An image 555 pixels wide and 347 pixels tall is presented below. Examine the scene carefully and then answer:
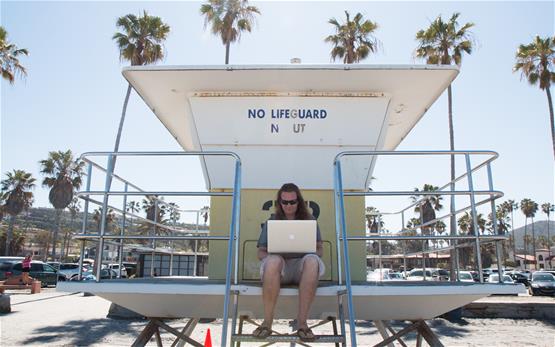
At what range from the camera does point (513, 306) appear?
13.6 metres

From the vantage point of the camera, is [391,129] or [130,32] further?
[130,32]

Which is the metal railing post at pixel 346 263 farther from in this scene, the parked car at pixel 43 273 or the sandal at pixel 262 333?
the parked car at pixel 43 273

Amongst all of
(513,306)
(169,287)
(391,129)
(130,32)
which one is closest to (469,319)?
(513,306)

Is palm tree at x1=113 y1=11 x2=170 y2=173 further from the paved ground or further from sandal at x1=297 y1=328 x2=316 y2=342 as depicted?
sandal at x1=297 y1=328 x2=316 y2=342

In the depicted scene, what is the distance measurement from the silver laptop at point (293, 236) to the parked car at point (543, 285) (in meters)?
27.4

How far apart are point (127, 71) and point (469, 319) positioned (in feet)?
42.9

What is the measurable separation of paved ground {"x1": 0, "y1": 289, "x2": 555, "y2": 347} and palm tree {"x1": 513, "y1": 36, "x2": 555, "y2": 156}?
18826mm

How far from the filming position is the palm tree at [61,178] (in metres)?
40.3

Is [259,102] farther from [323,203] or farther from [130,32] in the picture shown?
[130,32]

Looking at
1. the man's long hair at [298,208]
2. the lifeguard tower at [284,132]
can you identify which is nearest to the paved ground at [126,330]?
the lifeguard tower at [284,132]

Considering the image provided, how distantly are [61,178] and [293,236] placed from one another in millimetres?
42340

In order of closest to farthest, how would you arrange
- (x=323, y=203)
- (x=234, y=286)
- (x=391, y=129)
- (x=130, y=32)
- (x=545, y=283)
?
(x=234, y=286) → (x=323, y=203) → (x=391, y=129) → (x=130, y=32) → (x=545, y=283)

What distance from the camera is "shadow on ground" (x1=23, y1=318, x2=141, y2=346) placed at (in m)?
10.1

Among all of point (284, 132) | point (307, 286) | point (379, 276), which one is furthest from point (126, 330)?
point (307, 286)
